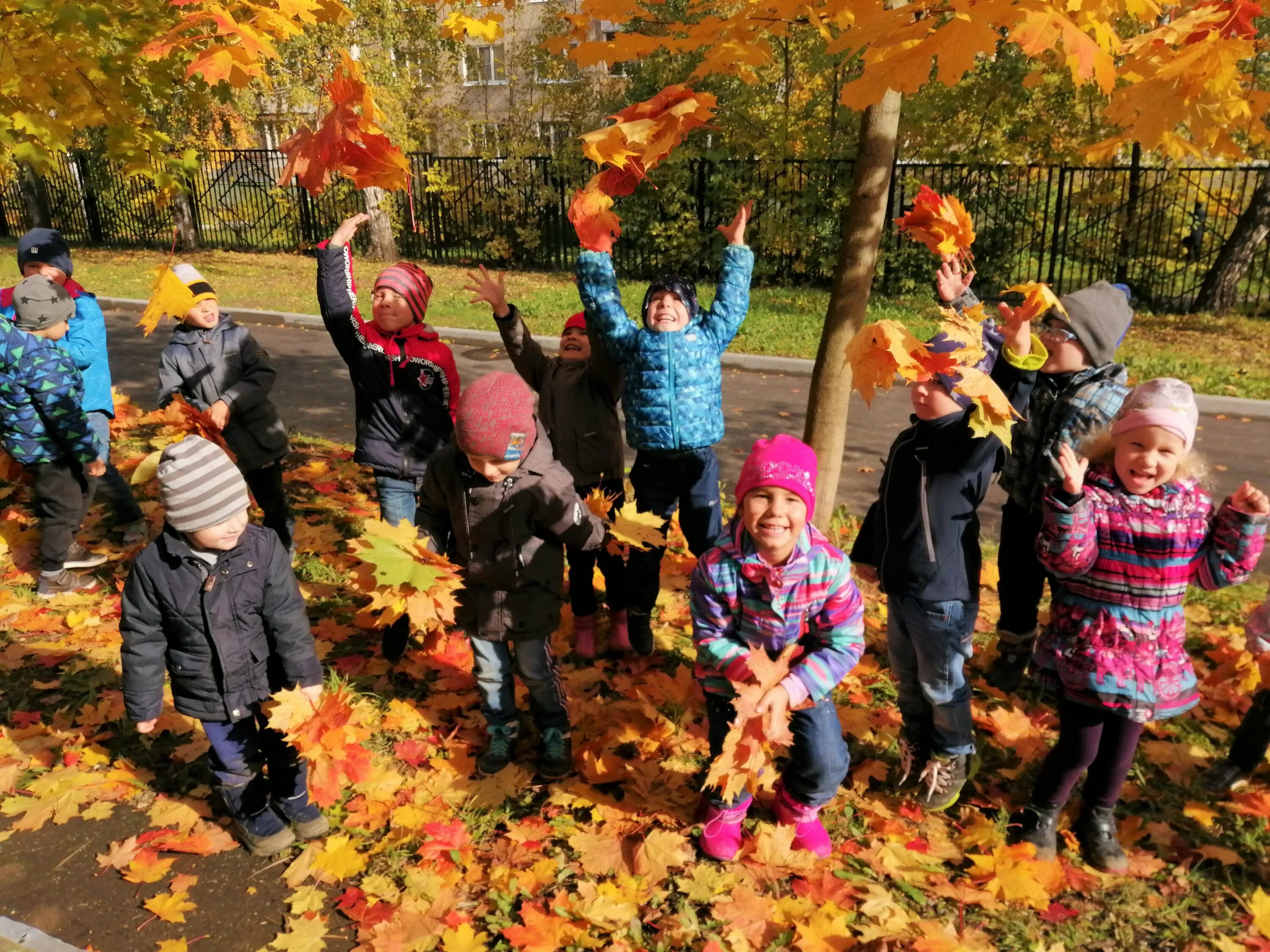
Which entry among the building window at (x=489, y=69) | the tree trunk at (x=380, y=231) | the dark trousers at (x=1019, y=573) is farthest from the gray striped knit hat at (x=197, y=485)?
the building window at (x=489, y=69)

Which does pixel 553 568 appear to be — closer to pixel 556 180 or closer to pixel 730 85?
pixel 556 180

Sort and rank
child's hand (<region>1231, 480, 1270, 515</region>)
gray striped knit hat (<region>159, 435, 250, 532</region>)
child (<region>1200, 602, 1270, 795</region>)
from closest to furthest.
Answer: child's hand (<region>1231, 480, 1270, 515</region>) → gray striped knit hat (<region>159, 435, 250, 532</region>) → child (<region>1200, 602, 1270, 795</region>)

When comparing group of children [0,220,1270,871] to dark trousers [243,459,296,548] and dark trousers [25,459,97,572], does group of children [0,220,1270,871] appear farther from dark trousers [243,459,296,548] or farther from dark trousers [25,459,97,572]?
dark trousers [25,459,97,572]

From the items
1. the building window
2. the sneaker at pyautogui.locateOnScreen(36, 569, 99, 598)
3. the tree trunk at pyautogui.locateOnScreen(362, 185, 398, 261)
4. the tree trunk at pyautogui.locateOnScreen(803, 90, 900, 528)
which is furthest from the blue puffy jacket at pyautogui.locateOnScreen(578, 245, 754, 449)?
the building window

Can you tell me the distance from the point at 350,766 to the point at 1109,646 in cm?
238

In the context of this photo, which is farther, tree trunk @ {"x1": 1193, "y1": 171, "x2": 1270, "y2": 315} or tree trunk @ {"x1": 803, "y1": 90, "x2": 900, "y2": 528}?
tree trunk @ {"x1": 1193, "y1": 171, "x2": 1270, "y2": 315}

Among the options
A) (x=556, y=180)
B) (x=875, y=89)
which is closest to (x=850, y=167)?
(x=556, y=180)

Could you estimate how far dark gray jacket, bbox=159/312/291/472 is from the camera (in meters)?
4.29

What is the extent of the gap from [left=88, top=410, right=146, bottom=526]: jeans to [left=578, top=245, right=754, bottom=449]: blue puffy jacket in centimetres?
307

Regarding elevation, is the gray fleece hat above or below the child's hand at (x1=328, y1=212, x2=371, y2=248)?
below

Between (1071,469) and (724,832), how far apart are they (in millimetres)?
1553

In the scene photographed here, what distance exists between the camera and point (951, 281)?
122 inches

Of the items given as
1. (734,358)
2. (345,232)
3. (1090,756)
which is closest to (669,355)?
(345,232)

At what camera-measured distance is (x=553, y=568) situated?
10.1ft
